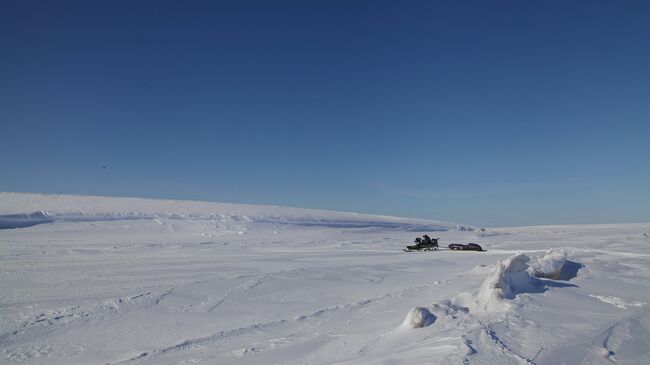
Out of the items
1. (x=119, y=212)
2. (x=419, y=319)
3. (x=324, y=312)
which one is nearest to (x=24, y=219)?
(x=119, y=212)

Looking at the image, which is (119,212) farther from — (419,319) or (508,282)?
(419,319)

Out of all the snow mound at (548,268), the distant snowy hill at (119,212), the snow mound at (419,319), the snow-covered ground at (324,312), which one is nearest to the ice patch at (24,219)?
the distant snowy hill at (119,212)

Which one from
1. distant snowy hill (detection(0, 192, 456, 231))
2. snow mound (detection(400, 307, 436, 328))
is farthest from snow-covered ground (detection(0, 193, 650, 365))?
distant snowy hill (detection(0, 192, 456, 231))

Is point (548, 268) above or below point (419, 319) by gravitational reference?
above

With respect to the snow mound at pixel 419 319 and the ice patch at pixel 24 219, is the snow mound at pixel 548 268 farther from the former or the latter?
the ice patch at pixel 24 219

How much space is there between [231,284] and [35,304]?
3218 millimetres

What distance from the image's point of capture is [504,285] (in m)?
5.72

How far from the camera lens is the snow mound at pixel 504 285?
5.34 metres

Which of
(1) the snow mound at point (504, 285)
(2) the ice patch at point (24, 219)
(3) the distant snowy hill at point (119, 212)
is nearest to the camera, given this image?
(1) the snow mound at point (504, 285)

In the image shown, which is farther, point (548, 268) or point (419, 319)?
point (548, 268)

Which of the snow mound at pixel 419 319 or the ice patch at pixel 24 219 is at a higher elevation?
the ice patch at pixel 24 219

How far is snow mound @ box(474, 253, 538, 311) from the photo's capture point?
17.5ft

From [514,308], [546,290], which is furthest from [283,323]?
[546,290]

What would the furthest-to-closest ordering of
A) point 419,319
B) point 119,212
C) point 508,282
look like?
1. point 119,212
2. point 508,282
3. point 419,319
